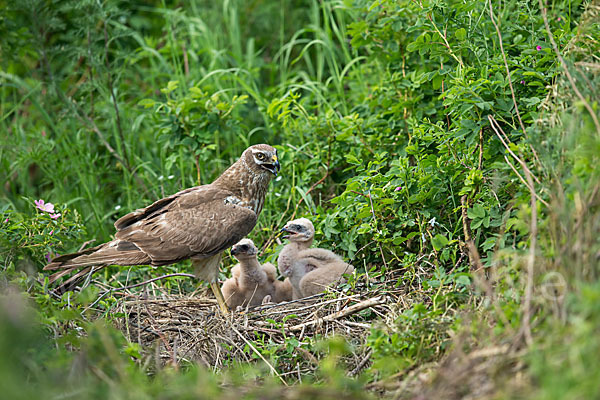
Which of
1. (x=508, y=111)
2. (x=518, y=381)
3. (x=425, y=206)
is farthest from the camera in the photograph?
(x=425, y=206)

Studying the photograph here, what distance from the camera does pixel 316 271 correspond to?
4.71m

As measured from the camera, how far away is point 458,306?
3.49 meters

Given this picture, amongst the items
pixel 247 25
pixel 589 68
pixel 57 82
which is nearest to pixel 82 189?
pixel 57 82

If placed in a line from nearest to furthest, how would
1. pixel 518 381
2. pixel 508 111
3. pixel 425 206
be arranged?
pixel 518 381
pixel 508 111
pixel 425 206

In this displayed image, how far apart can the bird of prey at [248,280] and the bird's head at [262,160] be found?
1.91 ft

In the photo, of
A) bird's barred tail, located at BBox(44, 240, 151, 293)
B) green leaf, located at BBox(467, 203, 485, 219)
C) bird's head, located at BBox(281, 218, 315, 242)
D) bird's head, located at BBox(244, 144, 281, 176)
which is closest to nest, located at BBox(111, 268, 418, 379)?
bird's barred tail, located at BBox(44, 240, 151, 293)

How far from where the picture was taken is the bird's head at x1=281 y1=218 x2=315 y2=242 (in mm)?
4938

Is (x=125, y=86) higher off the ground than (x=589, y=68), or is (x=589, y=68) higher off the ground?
(x=589, y=68)

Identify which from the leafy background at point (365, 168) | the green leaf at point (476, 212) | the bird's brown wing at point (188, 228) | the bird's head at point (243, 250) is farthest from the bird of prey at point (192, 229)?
the green leaf at point (476, 212)

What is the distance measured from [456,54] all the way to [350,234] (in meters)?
1.55

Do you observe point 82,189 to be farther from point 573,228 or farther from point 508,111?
point 573,228

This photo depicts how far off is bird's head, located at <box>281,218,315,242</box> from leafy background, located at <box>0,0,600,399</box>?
18 cm

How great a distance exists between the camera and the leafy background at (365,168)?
255 centimetres

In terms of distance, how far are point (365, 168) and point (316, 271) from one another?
106 centimetres
